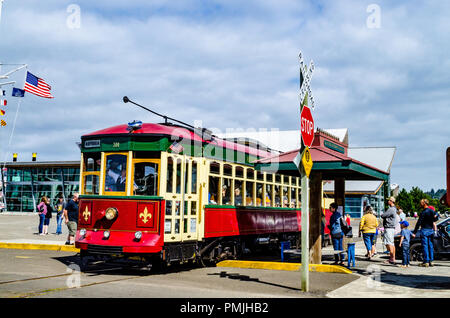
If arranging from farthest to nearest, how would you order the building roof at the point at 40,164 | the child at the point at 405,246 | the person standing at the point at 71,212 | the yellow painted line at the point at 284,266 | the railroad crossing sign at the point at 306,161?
the building roof at the point at 40,164 → the person standing at the point at 71,212 → the child at the point at 405,246 → the yellow painted line at the point at 284,266 → the railroad crossing sign at the point at 306,161

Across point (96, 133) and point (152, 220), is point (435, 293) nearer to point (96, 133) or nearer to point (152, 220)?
point (152, 220)

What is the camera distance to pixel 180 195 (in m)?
11.0

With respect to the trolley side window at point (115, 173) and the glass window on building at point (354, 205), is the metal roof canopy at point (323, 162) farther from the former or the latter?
the glass window on building at point (354, 205)

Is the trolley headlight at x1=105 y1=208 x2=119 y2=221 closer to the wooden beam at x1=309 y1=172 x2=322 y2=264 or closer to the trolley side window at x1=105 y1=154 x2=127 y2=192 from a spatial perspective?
the trolley side window at x1=105 y1=154 x2=127 y2=192

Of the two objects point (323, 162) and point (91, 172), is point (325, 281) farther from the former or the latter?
point (91, 172)

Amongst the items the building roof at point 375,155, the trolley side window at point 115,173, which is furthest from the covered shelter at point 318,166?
the building roof at point 375,155

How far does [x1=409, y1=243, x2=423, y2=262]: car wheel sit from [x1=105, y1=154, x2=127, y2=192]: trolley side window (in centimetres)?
879

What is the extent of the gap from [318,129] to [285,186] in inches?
162

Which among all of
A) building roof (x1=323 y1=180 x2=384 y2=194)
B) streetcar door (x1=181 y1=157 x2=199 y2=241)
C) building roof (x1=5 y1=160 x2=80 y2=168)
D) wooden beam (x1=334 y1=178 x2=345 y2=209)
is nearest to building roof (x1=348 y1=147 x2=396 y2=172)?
building roof (x1=323 y1=180 x2=384 y2=194)

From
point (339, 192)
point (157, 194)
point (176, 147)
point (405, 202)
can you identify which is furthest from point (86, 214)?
point (405, 202)

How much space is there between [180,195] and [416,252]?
7.68 metres

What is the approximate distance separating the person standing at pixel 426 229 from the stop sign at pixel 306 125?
5475 millimetres

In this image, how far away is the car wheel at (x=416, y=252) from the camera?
1425 cm
